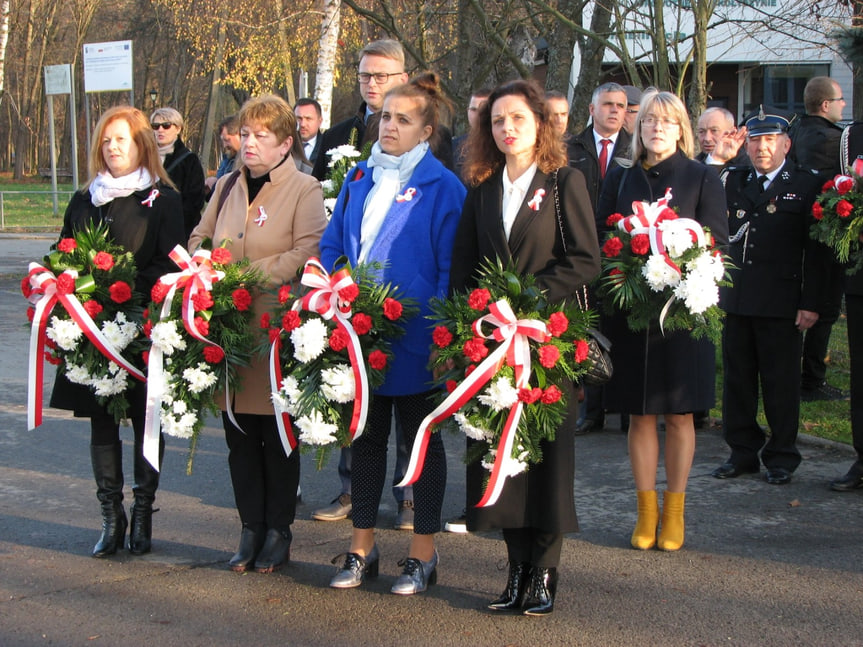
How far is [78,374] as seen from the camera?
480cm

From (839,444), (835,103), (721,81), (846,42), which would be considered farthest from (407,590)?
(721,81)

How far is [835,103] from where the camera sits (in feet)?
28.3

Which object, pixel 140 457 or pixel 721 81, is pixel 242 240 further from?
pixel 721 81

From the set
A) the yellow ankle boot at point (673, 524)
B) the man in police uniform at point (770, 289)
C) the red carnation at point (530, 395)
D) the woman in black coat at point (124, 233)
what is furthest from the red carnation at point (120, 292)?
the man in police uniform at point (770, 289)

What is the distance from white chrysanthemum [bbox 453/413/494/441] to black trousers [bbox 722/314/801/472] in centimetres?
271

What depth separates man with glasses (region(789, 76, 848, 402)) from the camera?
830cm

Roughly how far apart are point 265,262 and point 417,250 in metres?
0.74

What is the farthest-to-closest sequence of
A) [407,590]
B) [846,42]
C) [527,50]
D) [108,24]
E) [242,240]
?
[108,24] < [527,50] < [846,42] < [242,240] < [407,590]

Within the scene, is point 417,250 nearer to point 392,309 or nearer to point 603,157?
point 392,309

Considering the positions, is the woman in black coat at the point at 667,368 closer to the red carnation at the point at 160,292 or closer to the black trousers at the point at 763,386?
the black trousers at the point at 763,386

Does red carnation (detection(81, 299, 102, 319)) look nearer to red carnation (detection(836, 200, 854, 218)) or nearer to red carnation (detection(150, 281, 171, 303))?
red carnation (detection(150, 281, 171, 303))

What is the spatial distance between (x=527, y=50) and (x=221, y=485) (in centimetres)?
1517

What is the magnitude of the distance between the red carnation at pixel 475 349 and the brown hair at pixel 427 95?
1.23 m

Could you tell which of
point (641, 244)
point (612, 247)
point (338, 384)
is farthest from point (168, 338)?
point (641, 244)
